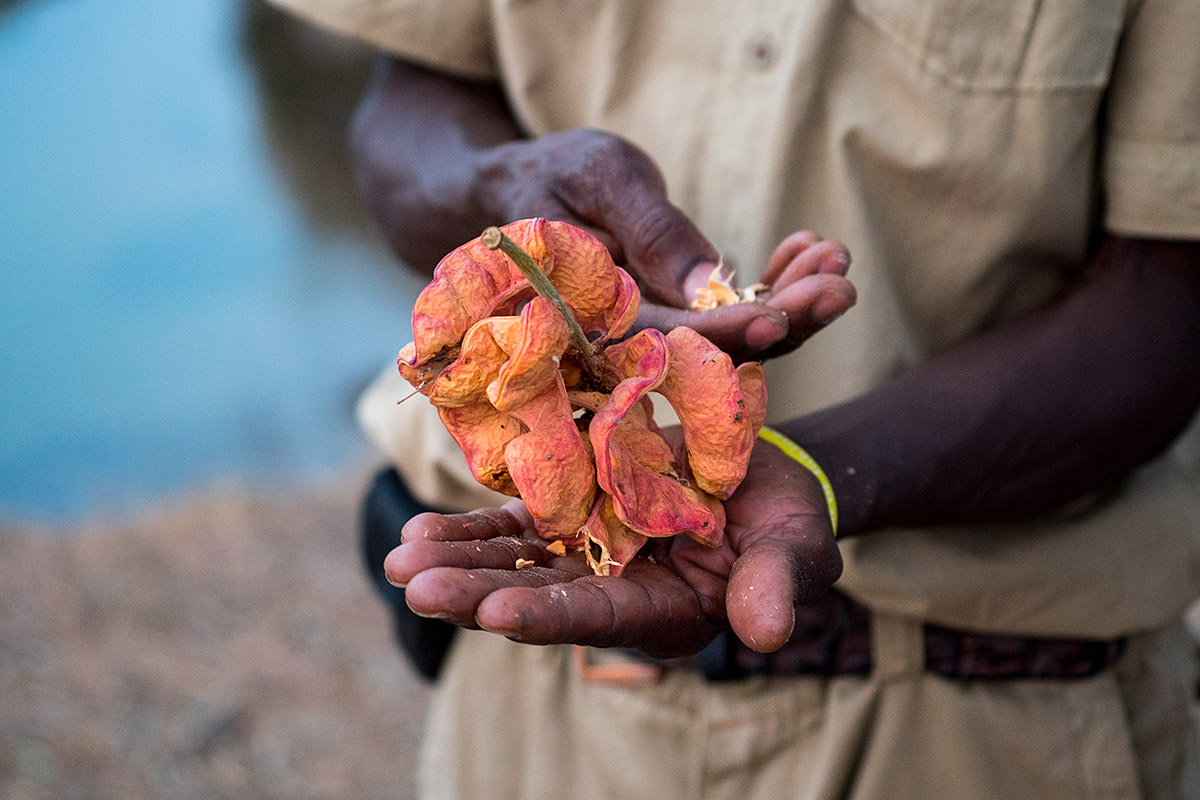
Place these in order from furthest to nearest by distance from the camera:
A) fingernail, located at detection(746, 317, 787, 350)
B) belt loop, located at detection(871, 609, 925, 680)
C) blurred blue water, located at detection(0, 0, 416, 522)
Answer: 1. blurred blue water, located at detection(0, 0, 416, 522)
2. belt loop, located at detection(871, 609, 925, 680)
3. fingernail, located at detection(746, 317, 787, 350)

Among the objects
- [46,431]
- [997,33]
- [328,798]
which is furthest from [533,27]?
[46,431]

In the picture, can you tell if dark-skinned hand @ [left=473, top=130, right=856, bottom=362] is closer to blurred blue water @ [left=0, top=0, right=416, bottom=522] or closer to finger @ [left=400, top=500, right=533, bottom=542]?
finger @ [left=400, top=500, right=533, bottom=542]

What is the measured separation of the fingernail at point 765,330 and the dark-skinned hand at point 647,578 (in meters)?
0.14

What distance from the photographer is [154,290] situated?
4.98 m

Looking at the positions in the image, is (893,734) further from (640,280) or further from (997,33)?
(997,33)

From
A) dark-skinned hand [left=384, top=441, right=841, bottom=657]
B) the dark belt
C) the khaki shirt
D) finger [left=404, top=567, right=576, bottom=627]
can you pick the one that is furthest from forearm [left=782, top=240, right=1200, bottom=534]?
finger [left=404, top=567, right=576, bottom=627]

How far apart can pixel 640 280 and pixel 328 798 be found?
2.24 metres

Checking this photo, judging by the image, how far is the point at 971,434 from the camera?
125cm

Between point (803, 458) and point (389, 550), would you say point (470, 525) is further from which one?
point (389, 550)

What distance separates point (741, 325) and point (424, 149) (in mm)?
753

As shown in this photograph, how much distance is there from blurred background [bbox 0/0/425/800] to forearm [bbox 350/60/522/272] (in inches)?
72.7

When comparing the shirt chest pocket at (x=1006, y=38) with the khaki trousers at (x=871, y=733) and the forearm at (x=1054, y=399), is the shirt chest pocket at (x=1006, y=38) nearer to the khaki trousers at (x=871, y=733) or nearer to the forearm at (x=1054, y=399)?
the forearm at (x=1054, y=399)

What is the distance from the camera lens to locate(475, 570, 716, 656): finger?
77cm

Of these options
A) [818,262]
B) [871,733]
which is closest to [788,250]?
[818,262]
